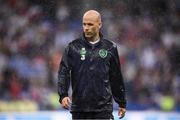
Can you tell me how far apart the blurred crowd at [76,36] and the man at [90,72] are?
15.5ft

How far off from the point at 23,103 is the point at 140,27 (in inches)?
92.4

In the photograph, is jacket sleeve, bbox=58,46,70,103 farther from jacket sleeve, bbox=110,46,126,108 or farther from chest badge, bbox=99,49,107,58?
jacket sleeve, bbox=110,46,126,108

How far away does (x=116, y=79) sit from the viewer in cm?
677

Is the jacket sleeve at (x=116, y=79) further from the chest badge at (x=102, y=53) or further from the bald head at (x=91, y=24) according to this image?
the bald head at (x=91, y=24)

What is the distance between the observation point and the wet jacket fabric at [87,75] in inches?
258

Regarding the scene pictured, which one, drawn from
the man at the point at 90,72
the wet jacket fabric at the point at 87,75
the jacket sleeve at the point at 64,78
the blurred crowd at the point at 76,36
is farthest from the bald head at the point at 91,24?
the blurred crowd at the point at 76,36

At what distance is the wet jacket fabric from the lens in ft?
21.5

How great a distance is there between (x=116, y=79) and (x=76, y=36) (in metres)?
5.48

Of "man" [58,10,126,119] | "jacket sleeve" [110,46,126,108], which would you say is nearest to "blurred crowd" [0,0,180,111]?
"jacket sleeve" [110,46,126,108]

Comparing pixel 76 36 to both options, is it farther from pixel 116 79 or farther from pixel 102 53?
pixel 102 53

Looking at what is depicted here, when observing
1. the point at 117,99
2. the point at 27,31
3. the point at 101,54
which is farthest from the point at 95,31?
the point at 27,31

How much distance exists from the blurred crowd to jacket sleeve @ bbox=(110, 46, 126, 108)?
460 cm

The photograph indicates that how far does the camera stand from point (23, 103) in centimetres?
1169

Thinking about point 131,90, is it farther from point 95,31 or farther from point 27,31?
point 95,31
